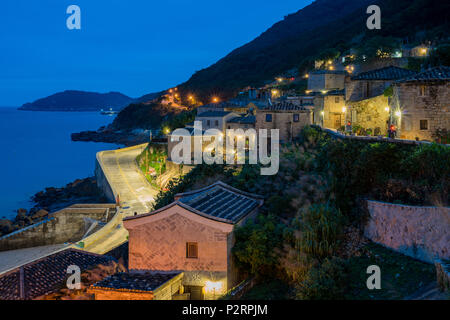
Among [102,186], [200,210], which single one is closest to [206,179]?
[200,210]

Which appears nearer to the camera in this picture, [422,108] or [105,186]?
[422,108]

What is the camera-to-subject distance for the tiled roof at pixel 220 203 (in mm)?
13875

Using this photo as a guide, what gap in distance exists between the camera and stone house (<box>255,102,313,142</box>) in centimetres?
3159

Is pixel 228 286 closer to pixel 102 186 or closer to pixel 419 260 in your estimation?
pixel 419 260

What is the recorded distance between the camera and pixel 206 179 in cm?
2320

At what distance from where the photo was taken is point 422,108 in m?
19.5

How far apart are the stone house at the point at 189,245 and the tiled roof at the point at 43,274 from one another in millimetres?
4313

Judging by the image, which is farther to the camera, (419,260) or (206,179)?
(206,179)

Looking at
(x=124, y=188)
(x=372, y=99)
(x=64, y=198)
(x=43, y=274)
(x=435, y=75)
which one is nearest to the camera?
(x=43, y=274)

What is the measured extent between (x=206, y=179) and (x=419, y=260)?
13.5 meters

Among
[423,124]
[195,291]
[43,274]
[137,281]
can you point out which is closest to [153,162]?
[43,274]

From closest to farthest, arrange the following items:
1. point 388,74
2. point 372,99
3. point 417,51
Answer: point 372,99, point 388,74, point 417,51

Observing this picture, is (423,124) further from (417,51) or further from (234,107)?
(417,51)

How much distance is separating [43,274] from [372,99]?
2126cm
